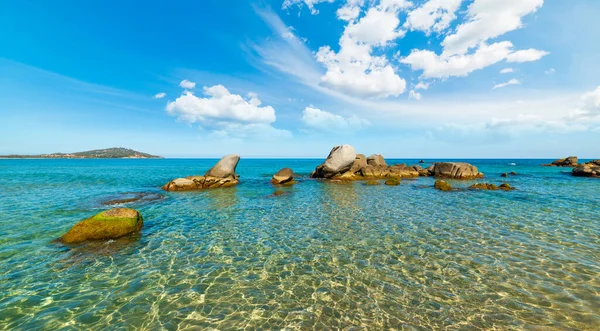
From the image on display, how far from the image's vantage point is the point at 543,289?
7703 mm

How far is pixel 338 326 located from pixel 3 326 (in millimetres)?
8142

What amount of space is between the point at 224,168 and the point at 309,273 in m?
29.9

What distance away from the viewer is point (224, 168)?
36406 millimetres

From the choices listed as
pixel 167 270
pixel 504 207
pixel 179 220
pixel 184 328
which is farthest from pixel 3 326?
pixel 504 207

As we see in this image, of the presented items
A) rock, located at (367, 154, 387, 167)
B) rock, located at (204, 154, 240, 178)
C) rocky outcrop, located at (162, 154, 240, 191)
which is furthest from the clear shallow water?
rock, located at (367, 154, 387, 167)

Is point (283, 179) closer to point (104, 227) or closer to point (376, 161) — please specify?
point (376, 161)

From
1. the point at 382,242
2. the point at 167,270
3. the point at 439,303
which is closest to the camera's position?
the point at 439,303

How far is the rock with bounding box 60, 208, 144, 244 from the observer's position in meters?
12.0

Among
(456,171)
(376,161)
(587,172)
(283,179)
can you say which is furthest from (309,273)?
(587,172)

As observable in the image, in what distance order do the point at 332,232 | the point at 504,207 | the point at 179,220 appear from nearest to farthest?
1. the point at 332,232
2. the point at 179,220
3. the point at 504,207

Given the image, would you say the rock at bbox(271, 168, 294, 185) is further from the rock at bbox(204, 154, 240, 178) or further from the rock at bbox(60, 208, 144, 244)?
the rock at bbox(60, 208, 144, 244)

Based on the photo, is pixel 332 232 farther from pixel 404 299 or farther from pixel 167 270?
pixel 167 270

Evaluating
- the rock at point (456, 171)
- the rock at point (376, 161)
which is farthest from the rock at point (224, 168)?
the rock at point (456, 171)

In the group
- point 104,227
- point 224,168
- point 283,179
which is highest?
point 224,168
